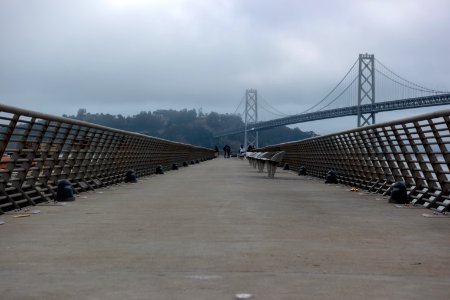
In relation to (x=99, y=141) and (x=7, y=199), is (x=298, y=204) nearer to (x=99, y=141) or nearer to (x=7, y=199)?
(x=7, y=199)

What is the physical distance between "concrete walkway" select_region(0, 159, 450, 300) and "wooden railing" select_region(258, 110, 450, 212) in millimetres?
844

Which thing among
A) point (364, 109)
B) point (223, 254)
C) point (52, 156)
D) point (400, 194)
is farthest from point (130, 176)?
point (364, 109)

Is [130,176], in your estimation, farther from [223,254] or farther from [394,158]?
[223,254]

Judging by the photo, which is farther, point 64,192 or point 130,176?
point 130,176

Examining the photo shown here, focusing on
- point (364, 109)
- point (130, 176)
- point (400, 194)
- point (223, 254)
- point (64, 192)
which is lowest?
point (64, 192)

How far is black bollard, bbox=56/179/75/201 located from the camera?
456 inches

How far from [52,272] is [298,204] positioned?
7041 mm

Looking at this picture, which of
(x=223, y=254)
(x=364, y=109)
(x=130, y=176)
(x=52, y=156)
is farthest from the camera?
(x=364, y=109)

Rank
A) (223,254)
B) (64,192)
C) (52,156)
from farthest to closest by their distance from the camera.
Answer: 1. (52,156)
2. (64,192)
3. (223,254)

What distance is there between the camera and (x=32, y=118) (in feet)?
33.7

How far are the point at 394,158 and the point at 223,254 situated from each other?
26.8ft

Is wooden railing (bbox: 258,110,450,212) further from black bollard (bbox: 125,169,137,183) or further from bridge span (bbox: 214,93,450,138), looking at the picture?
bridge span (bbox: 214,93,450,138)

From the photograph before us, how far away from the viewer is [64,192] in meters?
11.6

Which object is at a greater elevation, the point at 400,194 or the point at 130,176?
the point at 400,194
